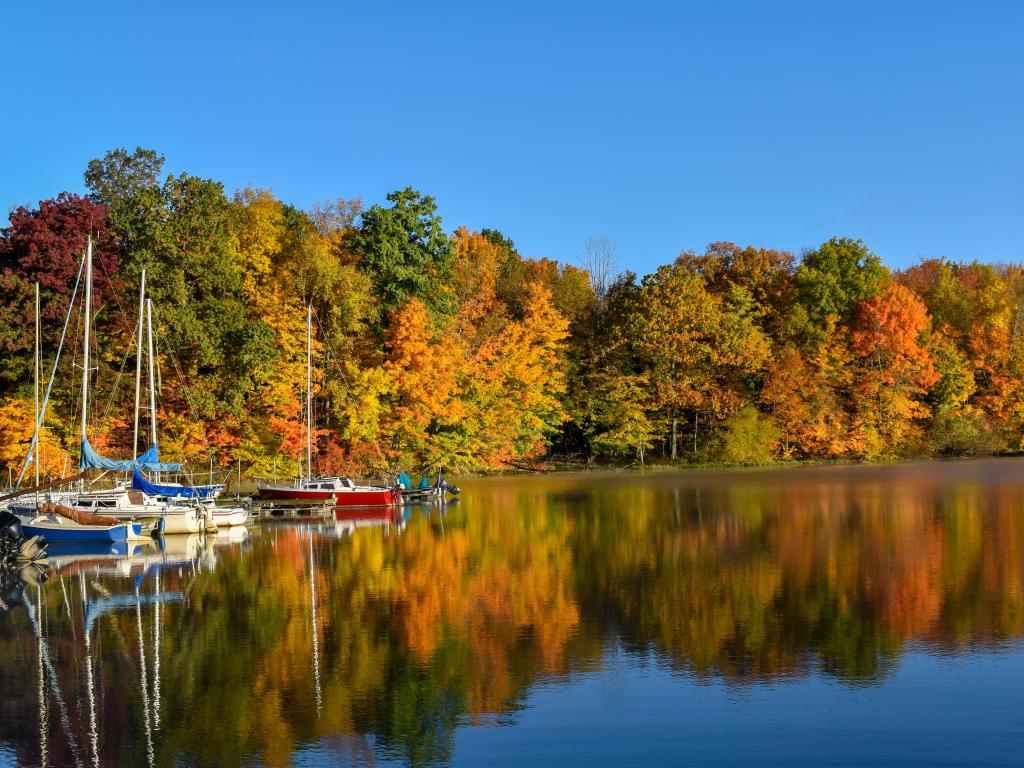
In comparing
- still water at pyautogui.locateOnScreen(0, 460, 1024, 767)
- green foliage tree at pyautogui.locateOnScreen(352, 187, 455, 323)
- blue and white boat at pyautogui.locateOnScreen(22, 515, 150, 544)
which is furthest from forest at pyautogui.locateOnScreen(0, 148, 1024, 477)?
still water at pyautogui.locateOnScreen(0, 460, 1024, 767)

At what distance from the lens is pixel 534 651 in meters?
18.2

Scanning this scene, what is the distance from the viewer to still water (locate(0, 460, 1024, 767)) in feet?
44.1

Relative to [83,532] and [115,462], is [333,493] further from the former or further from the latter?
[83,532]

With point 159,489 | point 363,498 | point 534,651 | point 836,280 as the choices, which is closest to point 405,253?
point 363,498

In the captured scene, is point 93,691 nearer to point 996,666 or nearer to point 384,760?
point 384,760

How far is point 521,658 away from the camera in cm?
1770

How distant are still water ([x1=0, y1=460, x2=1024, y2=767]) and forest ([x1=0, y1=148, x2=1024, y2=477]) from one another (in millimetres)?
20294

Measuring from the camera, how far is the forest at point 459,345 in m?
55.9

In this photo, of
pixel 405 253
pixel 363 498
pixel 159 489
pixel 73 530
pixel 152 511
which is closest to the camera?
pixel 73 530

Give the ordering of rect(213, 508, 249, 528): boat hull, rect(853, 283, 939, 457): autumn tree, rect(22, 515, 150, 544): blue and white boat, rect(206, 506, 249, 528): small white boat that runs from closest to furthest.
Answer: rect(22, 515, 150, 544): blue and white boat
rect(206, 506, 249, 528): small white boat
rect(213, 508, 249, 528): boat hull
rect(853, 283, 939, 457): autumn tree

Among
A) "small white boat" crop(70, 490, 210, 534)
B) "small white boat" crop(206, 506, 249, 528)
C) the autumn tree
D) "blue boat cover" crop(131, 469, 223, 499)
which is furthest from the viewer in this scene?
the autumn tree

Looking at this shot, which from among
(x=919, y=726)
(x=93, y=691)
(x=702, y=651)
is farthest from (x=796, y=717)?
(x=93, y=691)

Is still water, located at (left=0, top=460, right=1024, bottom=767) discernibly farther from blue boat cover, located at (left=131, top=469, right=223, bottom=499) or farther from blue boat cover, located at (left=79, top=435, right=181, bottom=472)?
blue boat cover, located at (left=131, top=469, right=223, bottom=499)

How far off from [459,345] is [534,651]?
51.5 m
